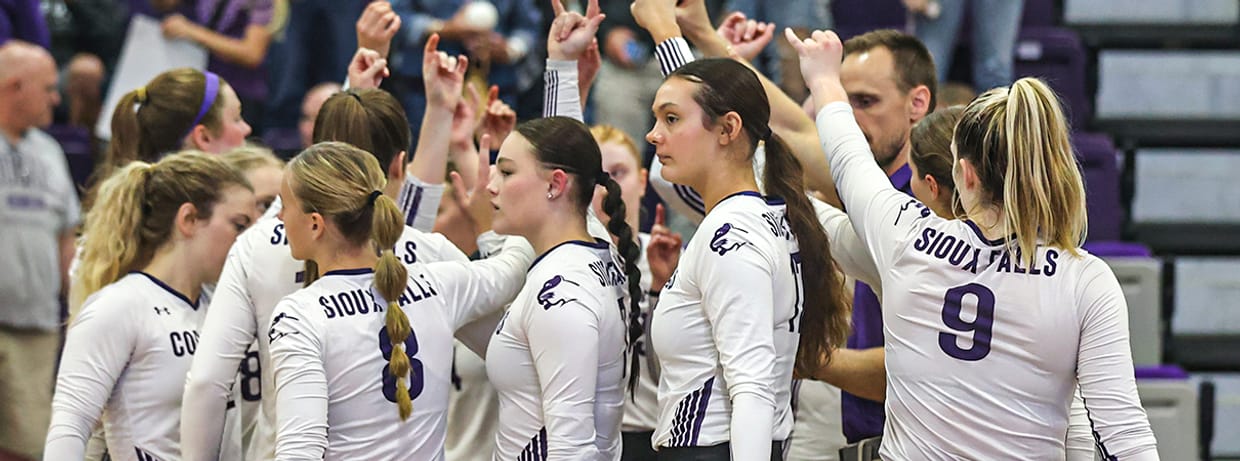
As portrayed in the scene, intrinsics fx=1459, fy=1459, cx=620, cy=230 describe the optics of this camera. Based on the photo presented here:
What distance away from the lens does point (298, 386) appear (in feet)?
10.5

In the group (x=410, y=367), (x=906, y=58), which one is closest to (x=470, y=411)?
(x=410, y=367)

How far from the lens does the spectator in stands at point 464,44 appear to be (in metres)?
7.04

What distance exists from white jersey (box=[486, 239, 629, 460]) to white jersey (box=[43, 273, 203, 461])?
850 millimetres

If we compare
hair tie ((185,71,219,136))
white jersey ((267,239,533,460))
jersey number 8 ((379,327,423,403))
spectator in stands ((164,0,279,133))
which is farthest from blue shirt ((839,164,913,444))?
spectator in stands ((164,0,279,133))

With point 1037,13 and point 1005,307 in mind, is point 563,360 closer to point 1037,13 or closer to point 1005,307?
point 1005,307

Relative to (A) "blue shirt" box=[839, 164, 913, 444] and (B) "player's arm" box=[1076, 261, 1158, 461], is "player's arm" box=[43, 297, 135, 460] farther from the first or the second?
(B) "player's arm" box=[1076, 261, 1158, 461]

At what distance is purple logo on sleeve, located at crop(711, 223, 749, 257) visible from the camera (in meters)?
3.15

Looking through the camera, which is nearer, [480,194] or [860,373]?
[860,373]

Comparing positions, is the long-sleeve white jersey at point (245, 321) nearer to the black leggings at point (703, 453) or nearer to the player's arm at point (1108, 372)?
the black leggings at point (703, 453)

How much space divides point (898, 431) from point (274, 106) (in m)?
5.45

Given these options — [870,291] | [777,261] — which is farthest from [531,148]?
[870,291]

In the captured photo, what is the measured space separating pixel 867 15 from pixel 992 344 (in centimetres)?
466

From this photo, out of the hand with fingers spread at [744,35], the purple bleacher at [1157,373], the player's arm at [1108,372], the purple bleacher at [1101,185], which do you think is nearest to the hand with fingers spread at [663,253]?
the hand with fingers spread at [744,35]

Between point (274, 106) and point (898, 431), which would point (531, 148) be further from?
point (274, 106)
